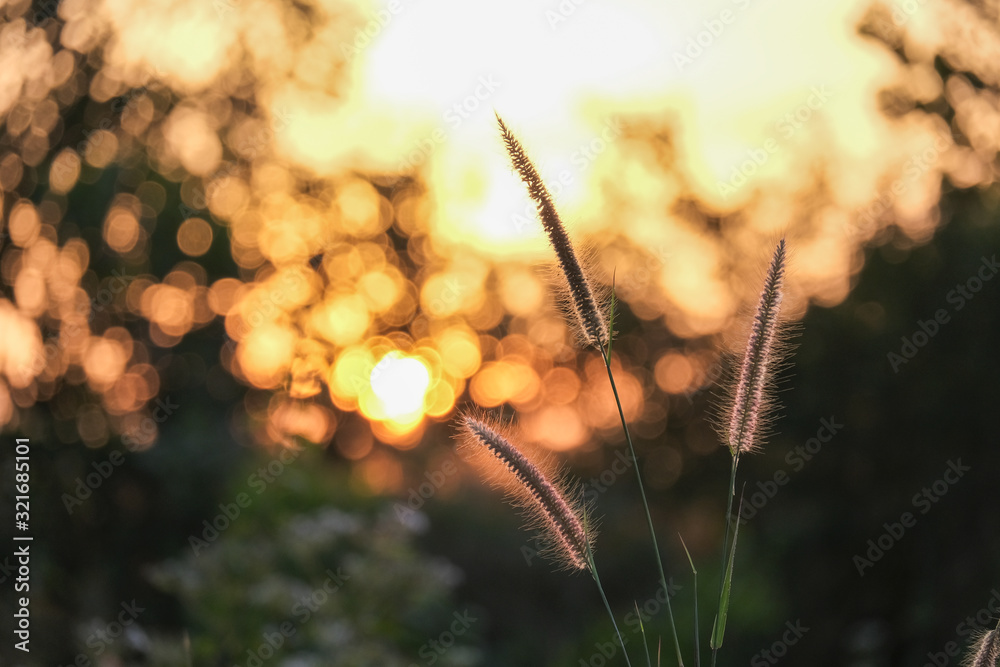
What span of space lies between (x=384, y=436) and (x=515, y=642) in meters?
5.26

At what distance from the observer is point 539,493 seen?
5.54ft

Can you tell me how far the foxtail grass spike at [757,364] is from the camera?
1.69 metres

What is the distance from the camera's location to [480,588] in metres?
8.24

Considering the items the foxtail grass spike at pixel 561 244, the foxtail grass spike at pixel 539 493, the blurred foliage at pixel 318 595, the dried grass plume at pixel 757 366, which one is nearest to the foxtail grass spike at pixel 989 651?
the dried grass plume at pixel 757 366

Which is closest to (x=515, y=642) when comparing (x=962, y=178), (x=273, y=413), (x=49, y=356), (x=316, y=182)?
(x=273, y=413)

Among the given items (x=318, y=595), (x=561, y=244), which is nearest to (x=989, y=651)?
(x=561, y=244)

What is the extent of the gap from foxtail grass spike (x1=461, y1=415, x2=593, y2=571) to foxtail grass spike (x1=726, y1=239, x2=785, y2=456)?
0.38 metres

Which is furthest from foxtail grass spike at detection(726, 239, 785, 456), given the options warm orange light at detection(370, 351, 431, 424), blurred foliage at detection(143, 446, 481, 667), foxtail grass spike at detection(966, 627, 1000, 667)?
warm orange light at detection(370, 351, 431, 424)

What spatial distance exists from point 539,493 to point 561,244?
1.74ft

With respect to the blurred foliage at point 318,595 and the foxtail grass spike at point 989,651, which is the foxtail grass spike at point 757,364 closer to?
the foxtail grass spike at point 989,651

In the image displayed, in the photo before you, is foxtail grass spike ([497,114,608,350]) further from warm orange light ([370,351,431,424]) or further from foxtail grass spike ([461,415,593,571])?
warm orange light ([370,351,431,424])

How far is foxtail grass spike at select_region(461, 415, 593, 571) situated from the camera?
1654 millimetres

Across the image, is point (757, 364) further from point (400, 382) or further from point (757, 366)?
point (400, 382)

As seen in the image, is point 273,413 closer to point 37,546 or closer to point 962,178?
point 37,546
